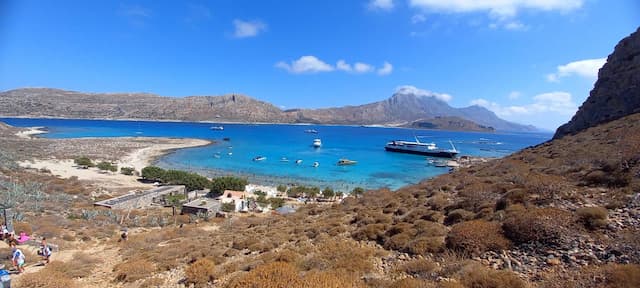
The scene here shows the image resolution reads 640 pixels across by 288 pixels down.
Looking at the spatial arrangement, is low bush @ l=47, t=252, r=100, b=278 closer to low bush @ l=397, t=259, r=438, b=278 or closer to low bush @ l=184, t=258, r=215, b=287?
low bush @ l=184, t=258, r=215, b=287

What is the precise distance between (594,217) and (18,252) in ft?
64.1

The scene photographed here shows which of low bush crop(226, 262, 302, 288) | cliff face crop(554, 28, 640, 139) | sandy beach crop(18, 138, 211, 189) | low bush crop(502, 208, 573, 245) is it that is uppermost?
cliff face crop(554, 28, 640, 139)

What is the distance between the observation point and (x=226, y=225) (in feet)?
66.3

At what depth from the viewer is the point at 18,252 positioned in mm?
11094

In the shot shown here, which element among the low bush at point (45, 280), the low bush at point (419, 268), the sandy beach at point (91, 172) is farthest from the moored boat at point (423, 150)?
the low bush at point (45, 280)

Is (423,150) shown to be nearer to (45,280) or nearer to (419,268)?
(419,268)

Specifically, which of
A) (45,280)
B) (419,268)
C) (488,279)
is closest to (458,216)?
(419,268)

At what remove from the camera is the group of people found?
1107 cm

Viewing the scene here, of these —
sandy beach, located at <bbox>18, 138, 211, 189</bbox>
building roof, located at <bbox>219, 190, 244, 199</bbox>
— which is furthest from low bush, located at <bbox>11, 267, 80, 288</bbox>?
sandy beach, located at <bbox>18, 138, 211, 189</bbox>

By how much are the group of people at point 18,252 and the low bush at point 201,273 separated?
22.6 ft

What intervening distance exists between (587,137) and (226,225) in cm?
3072

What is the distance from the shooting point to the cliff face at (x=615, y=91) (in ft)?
101

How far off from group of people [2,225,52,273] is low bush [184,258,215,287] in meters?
6.90

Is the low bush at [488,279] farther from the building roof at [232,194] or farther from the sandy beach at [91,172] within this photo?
the sandy beach at [91,172]
